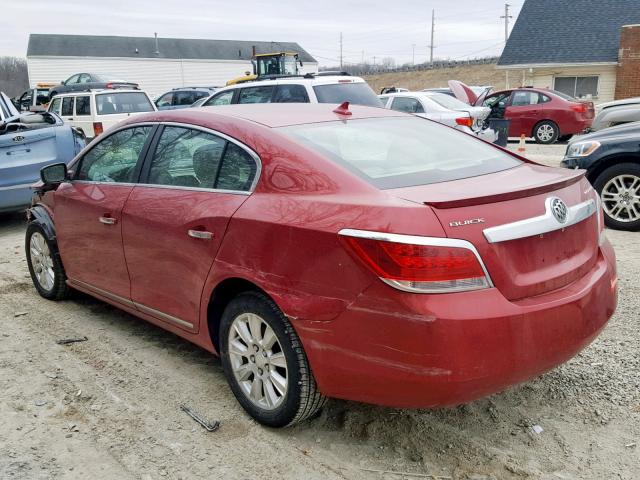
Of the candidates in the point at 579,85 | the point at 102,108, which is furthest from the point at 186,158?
the point at 579,85

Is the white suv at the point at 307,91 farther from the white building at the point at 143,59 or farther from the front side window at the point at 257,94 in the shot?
the white building at the point at 143,59

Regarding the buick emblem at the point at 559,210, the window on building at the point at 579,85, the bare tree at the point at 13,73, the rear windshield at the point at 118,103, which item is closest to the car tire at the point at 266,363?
the buick emblem at the point at 559,210

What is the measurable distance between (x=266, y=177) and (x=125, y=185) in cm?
140

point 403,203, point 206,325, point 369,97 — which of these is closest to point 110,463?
point 206,325

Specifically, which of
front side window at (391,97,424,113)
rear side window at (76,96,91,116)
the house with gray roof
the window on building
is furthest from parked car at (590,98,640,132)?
the window on building

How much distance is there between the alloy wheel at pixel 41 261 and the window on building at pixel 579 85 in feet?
89.5

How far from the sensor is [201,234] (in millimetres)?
3350

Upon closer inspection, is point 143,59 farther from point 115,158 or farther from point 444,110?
point 115,158

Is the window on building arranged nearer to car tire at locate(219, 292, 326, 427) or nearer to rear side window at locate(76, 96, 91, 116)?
rear side window at locate(76, 96, 91, 116)

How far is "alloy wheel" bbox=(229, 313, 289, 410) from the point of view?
10.1 ft

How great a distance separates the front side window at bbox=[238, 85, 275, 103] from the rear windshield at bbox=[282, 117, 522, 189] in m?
7.18

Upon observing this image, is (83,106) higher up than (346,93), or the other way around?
(346,93)

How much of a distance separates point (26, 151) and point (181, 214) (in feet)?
18.6

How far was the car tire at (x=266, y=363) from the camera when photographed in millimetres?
2939
